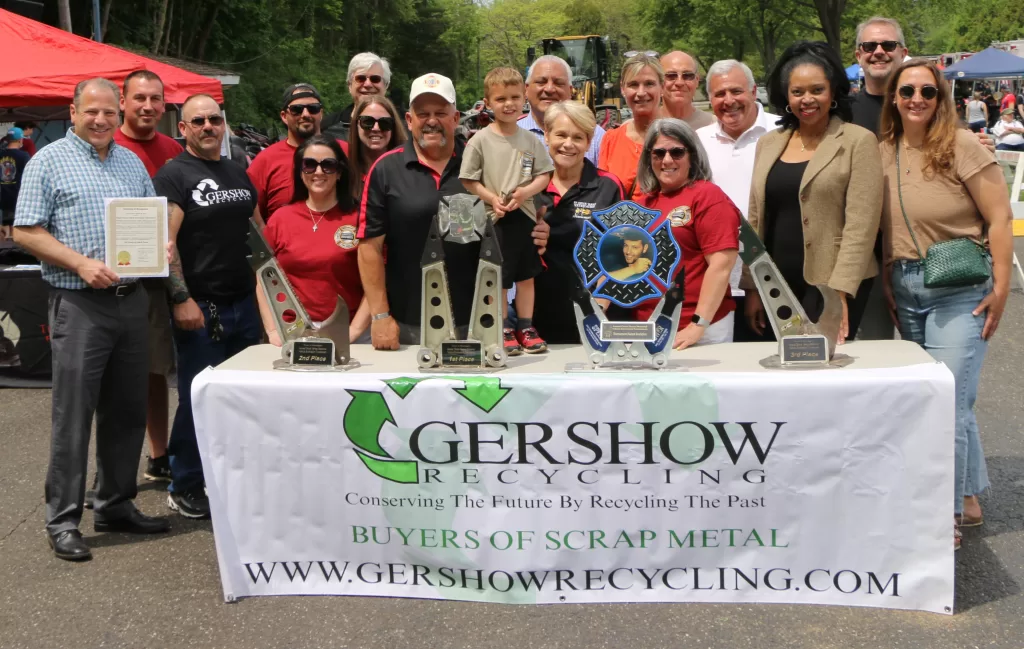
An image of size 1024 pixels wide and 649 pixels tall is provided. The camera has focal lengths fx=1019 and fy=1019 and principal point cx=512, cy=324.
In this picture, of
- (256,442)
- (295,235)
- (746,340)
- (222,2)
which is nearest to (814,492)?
(746,340)

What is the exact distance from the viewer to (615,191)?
4.02 m

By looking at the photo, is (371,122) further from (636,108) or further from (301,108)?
(636,108)

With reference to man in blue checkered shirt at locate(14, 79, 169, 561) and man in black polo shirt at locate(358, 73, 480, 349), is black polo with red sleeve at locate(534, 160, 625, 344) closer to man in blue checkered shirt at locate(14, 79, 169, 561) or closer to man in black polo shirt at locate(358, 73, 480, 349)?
man in black polo shirt at locate(358, 73, 480, 349)

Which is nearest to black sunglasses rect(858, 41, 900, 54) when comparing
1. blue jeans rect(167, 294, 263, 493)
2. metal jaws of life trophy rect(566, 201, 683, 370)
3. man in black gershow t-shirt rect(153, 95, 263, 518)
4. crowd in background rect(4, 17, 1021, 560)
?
crowd in background rect(4, 17, 1021, 560)

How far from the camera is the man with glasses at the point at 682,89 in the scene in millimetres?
5184

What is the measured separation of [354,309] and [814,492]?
6.76 feet

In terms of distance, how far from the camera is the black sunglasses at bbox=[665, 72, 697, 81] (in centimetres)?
518

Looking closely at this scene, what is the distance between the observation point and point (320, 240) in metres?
4.25

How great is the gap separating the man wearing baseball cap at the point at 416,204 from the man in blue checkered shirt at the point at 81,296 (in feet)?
3.30

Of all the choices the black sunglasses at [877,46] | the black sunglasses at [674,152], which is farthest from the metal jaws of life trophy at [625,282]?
the black sunglasses at [877,46]

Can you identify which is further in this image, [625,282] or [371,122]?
[371,122]

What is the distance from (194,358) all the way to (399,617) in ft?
5.44

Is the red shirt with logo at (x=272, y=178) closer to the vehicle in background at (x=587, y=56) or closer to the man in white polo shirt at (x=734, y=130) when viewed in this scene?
the man in white polo shirt at (x=734, y=130)

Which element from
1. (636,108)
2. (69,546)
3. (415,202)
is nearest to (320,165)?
(415,202)
